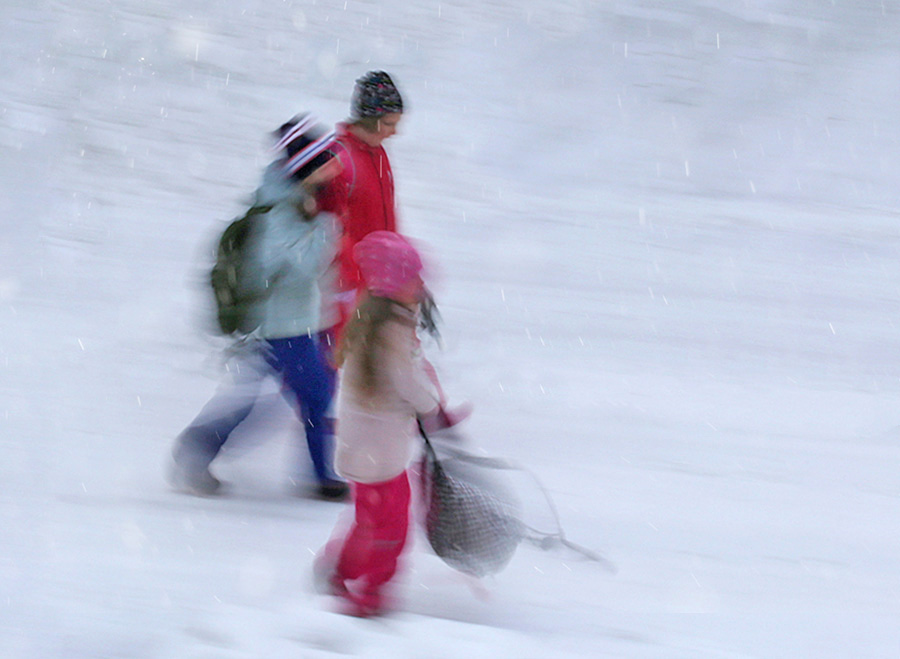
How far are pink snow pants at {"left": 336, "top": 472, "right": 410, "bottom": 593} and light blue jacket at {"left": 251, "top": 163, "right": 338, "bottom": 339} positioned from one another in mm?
1169

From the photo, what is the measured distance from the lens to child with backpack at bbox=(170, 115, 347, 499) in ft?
14.6

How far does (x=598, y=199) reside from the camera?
11.4m

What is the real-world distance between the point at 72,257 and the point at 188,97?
5.05m

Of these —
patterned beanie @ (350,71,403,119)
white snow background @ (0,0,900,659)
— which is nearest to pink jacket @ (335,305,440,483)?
white snow background @ (0,0,900,659)

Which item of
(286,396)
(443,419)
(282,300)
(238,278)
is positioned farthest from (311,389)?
(443,419)

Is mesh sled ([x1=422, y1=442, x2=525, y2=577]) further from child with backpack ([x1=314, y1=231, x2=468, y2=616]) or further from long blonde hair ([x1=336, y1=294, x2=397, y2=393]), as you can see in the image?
long blonde hair ([x1=336, y1=294, x2=397, y2=393])

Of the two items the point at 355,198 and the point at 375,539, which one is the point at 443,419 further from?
the point at 355,198

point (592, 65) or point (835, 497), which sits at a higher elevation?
point (592, 65)

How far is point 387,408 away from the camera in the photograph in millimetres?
3500

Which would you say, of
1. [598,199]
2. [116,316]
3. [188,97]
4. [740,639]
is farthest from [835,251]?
[188,97]

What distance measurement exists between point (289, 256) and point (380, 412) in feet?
4.00

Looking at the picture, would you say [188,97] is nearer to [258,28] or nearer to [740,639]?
[258,28]

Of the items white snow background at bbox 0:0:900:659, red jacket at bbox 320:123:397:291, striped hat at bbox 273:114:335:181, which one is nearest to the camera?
white snow background at bbox 0:0:900:659

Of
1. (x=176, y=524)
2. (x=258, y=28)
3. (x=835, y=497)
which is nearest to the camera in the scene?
(x=176, y=524)
